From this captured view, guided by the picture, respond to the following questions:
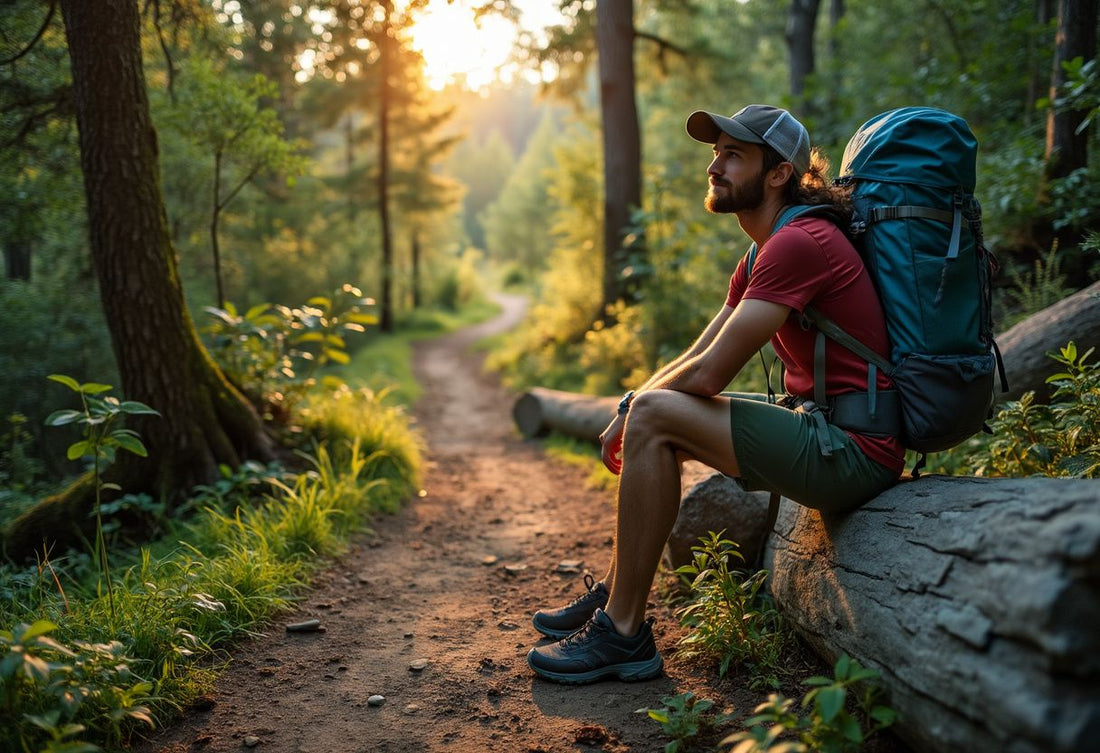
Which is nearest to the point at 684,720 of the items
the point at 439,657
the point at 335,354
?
the point at 439,657

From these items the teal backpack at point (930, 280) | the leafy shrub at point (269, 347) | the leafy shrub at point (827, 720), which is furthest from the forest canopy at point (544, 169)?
the leafy shrub at point (827, 720)

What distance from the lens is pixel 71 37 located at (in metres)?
4.64

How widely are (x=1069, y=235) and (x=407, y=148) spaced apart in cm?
2013

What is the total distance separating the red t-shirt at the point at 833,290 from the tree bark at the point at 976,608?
1.44 ft

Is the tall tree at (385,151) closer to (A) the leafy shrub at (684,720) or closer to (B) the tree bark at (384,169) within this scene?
(B) the tree bark at (384,169)

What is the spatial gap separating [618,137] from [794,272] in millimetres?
8608

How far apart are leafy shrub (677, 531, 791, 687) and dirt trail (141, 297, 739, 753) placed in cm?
15

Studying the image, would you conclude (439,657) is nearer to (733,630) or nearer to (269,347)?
Result: (733,630)

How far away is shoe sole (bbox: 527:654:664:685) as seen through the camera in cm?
306

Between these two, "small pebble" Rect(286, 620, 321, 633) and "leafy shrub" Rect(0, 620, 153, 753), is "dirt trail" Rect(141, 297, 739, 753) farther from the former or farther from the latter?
"leafy shrub" Rect(0, 620, 153, 753)

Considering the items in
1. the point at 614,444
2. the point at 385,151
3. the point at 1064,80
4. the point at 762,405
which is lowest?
the point at 614,444

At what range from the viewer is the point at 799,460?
274cm

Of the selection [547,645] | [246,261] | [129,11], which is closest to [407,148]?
[246,261]

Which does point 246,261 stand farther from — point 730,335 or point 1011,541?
point 1011,541
